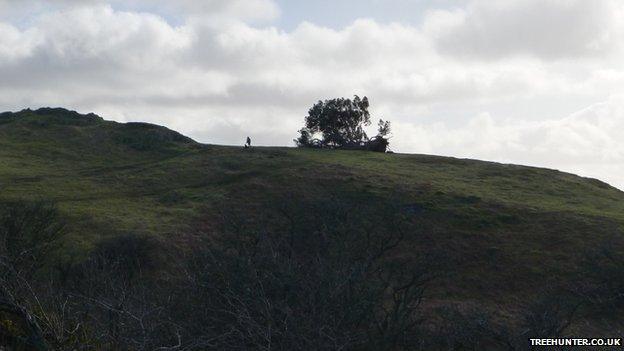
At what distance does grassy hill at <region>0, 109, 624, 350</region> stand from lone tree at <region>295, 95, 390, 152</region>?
37.7ft

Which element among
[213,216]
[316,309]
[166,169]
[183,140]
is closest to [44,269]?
[213,216]

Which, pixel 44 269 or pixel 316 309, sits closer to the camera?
pixel 316 309

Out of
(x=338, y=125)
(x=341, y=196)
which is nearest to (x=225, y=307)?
(x=341, y=196)

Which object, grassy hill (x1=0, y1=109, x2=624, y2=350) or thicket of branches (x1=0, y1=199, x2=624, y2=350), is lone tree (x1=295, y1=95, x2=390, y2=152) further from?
thicket of branches (x1=0, y1=199, x2=624, y2=350)

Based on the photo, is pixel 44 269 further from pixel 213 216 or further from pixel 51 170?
pixel 51 170

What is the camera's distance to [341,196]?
5128cm

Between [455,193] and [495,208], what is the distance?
147 inches

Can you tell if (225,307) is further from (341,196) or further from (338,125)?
(338,125)

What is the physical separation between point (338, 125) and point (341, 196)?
32736 mm

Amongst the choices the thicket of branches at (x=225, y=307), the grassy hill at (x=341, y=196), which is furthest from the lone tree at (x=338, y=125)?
the thicket of branches at (x=225, y=307)

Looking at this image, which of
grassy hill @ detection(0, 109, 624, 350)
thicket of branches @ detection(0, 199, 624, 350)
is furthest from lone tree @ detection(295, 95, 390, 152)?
thicket of branches @ detection(0, 199, 624, 350)

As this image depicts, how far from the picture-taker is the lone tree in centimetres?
8200

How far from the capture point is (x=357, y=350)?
1551 cm

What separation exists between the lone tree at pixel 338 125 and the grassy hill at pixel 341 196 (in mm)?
11486
